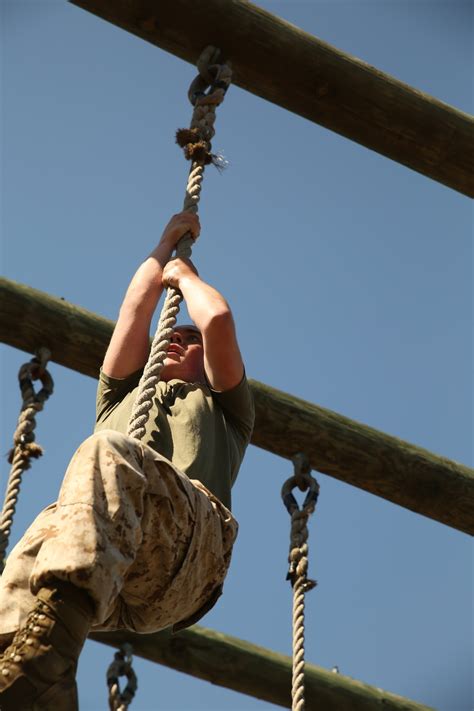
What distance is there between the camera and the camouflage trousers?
3062 millimetres

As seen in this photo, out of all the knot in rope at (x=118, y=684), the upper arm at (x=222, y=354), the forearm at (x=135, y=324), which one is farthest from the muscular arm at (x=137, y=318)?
the knot in rope at (x=118, y=684)

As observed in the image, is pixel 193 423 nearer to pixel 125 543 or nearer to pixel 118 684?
pixel 125 543

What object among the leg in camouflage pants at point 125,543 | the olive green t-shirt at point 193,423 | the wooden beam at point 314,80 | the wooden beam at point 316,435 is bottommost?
the leg in camouflage pants at point 125,543

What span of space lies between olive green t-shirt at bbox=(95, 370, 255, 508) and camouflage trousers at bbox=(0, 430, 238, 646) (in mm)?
125

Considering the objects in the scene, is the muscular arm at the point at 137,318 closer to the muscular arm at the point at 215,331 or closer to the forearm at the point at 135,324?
the forearm at the point at 135,324

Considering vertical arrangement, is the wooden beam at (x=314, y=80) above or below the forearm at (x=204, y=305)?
above

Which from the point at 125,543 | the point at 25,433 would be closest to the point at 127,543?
the point at 125,543

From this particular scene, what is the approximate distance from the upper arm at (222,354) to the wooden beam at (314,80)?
1.63 m

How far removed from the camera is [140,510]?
11.2 ft

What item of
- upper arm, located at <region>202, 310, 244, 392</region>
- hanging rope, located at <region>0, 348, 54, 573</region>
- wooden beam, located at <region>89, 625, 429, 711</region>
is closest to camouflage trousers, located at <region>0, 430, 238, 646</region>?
upper arm, located at <region>202, 310, 244, 392</region>

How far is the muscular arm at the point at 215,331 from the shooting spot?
401 centimetres

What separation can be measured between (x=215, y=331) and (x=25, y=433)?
1623 millimetres

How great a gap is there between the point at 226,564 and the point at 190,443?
0.35 metres

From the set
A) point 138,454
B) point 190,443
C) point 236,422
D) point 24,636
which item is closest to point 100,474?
point 138,454
